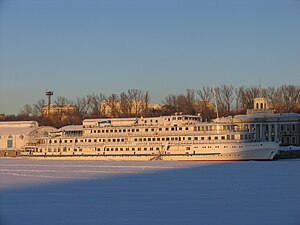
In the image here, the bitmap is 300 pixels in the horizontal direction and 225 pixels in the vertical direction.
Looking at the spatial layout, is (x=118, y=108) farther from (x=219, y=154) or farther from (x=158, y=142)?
(x=219, y=154)

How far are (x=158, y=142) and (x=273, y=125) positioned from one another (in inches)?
1027

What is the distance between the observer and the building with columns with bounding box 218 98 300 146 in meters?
81.7

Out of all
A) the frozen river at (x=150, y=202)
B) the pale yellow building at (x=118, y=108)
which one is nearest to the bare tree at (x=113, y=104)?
the pale yellow building at (x=118, y=108)

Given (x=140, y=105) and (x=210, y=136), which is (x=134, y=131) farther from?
(x=140, y=105)

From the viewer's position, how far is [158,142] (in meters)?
65.1

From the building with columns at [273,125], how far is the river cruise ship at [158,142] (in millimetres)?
14754

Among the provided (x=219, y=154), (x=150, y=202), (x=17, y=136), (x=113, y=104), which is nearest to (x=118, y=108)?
(x=113, y=104)

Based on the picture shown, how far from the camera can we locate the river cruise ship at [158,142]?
5873 cm

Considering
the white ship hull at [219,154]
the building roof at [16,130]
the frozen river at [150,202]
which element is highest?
the building roof at [16,130]

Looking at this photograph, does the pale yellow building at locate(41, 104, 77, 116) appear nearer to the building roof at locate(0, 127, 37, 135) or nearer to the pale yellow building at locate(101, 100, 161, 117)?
the pale yellow building at locate(101, 100, 161, 117)

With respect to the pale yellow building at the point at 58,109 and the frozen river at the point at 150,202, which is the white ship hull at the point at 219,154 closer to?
the frozen river at the point at 150,202

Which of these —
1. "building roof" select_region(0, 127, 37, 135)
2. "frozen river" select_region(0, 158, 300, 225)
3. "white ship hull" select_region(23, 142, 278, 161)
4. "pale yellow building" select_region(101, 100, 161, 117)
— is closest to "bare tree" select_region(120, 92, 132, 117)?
"pale yellow building" select_region(101, 100, 161, 117)

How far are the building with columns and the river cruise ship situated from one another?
48.4 ft

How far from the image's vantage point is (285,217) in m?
16.6
